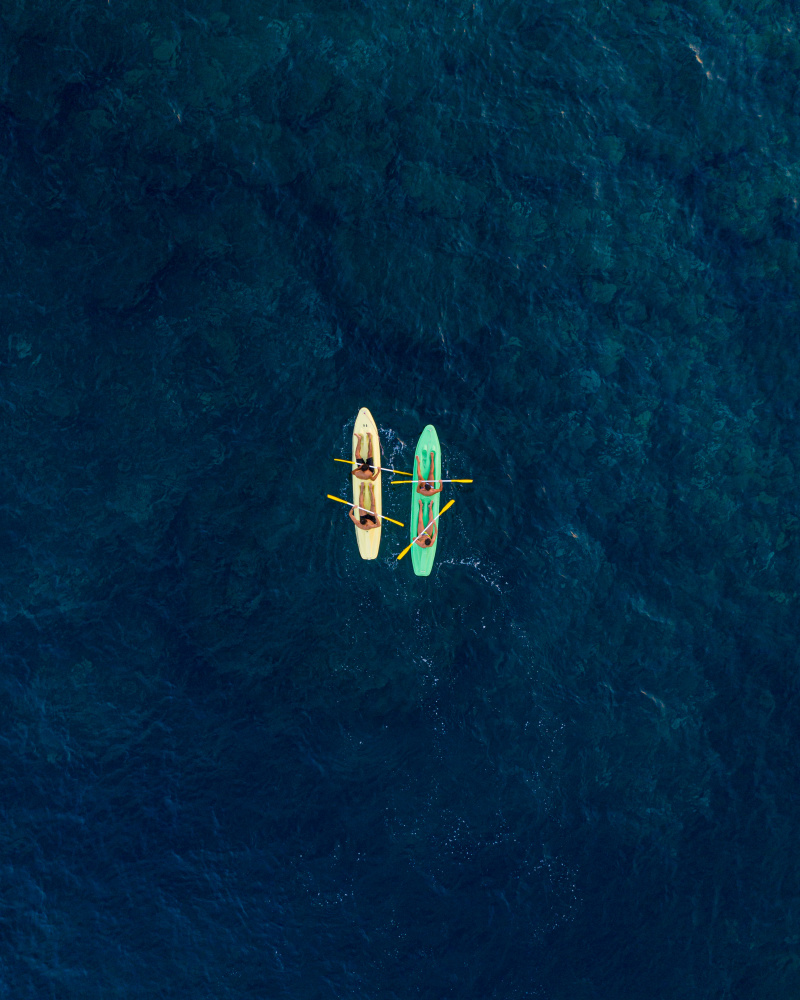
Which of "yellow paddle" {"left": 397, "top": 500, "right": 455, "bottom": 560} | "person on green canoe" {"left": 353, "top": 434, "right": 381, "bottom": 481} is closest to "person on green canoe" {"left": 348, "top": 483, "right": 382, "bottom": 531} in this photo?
"person on green canoe" {"left": 353, "top": 434, "right": 381, "bottom": 481}

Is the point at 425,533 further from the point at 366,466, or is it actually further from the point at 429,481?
the point at 366,466

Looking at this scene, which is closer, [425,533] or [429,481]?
[429,481]

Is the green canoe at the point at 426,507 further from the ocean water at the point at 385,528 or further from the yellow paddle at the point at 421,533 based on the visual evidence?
the ocean water at the point at 385,528

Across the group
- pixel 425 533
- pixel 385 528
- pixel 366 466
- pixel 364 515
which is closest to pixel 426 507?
pixel 425 533

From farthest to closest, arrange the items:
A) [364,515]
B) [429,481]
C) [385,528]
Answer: [385,528] → [364,515] → [429,481]

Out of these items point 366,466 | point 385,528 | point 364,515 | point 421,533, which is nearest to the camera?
point 366,466

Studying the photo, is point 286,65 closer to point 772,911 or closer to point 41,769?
point 41,769

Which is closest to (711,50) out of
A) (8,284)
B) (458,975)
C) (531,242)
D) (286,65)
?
(531,242)

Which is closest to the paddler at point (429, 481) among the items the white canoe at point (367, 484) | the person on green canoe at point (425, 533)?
the person on green canoe at point (425, 533)
